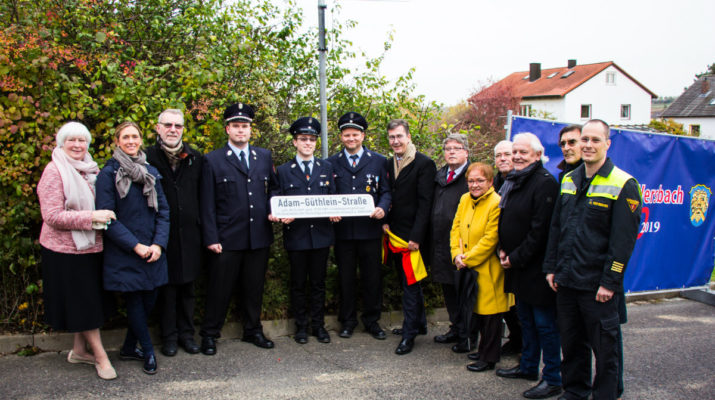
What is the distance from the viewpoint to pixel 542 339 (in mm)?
4410

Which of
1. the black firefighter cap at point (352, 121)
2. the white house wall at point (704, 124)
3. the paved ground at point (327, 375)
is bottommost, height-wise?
the paved ground at point (327, 375)

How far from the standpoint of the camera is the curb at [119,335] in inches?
194

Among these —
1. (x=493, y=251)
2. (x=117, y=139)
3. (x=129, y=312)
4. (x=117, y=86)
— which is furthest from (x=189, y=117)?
(x=493, y=251)

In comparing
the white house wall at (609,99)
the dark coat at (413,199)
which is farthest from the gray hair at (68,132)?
the white house wall at (609,99)

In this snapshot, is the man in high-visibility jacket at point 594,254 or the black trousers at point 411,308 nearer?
the man in high-visibility jacket at point 594,254

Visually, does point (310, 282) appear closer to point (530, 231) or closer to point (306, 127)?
point (306, 127)

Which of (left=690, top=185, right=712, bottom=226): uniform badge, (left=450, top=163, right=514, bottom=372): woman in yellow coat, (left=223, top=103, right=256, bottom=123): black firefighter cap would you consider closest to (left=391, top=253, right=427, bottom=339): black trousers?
(left=450, top=163, right=514, bottom=372): woman in yellow coat

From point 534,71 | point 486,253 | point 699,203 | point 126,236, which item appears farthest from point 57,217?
point 534,71

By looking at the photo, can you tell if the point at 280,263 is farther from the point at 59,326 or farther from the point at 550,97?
the point at 550,97

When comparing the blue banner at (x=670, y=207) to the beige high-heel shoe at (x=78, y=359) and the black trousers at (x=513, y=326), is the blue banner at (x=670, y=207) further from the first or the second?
the beige high-heel shoe at (x=78, y=359)

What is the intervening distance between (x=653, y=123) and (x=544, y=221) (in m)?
38.4

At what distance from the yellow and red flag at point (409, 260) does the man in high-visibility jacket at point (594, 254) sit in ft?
4.97

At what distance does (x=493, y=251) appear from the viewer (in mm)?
4758

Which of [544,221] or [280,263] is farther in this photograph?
[280,263]
